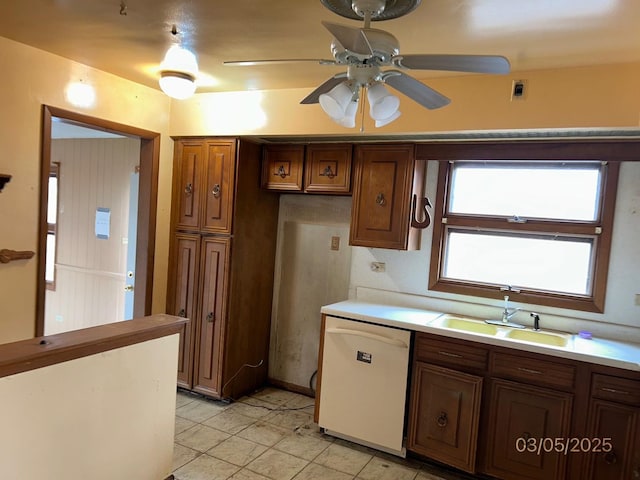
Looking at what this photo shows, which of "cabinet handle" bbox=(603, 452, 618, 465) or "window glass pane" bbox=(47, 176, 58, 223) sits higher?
"window glass pane" bbox=(47, 176, 58, 223)

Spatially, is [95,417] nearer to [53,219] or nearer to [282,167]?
[282,167]

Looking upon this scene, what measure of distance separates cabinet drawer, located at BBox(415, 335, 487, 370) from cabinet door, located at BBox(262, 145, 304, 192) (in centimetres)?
148

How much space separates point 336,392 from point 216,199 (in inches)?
66.7

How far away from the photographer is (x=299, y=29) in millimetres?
2105

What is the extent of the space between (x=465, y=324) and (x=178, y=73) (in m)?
2.49

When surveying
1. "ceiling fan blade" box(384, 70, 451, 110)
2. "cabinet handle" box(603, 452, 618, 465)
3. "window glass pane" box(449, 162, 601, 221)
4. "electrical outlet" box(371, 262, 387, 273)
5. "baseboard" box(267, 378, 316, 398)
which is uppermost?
"ceiling fan blade" box(384, 70, 451, 110)

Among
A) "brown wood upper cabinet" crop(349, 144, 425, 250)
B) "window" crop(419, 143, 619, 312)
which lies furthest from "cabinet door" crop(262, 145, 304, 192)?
"window" crop(419, 143, 619, 312)

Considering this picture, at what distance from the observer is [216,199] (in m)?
3.52

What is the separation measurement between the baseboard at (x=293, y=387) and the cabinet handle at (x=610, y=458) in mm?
2145

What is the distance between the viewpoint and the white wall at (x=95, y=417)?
1.72 m

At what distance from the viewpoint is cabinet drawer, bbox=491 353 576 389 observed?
Answer: 247 centimetres

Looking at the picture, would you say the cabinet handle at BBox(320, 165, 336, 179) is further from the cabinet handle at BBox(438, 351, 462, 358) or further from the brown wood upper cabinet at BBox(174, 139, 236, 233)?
the cabinet handle at BBox(438, 351, 462, 358)

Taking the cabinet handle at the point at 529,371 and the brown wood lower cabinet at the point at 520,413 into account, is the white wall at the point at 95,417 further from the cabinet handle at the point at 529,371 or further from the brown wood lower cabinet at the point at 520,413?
the cabinet handle at the point at 529,371
